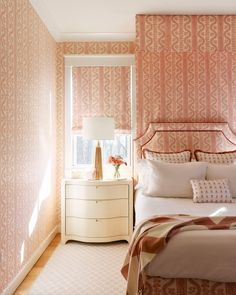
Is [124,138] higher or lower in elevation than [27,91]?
lower

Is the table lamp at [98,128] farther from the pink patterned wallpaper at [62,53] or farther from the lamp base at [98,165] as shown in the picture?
the pink patterned wallpaper at [62,53]

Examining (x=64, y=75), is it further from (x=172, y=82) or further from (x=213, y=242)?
(x=213, y=242)

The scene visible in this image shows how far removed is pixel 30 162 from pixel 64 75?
173 centimetres

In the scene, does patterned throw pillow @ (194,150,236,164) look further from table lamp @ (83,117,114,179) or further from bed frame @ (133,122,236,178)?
table lamp @ (83,117,114,179)

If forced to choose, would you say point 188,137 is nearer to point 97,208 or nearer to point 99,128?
point 99,128

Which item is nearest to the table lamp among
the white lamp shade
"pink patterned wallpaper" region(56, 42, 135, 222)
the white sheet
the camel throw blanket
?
the white lamp shade

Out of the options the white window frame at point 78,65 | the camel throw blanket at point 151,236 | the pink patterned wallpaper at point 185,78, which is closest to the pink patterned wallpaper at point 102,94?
the white window frame at point 78,65

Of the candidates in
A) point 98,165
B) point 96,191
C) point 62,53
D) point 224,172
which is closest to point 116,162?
point 98,165

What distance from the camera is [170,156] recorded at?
Answer: 375 cm

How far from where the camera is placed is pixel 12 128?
8.77 ft

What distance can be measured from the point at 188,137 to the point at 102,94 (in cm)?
131

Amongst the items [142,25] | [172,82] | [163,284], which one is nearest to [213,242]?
[163,284]

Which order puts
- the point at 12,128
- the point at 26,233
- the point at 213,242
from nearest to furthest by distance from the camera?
the point at 213,242 < the point at 12,128 < the point at 26,233

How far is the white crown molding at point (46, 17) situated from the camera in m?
3.40
